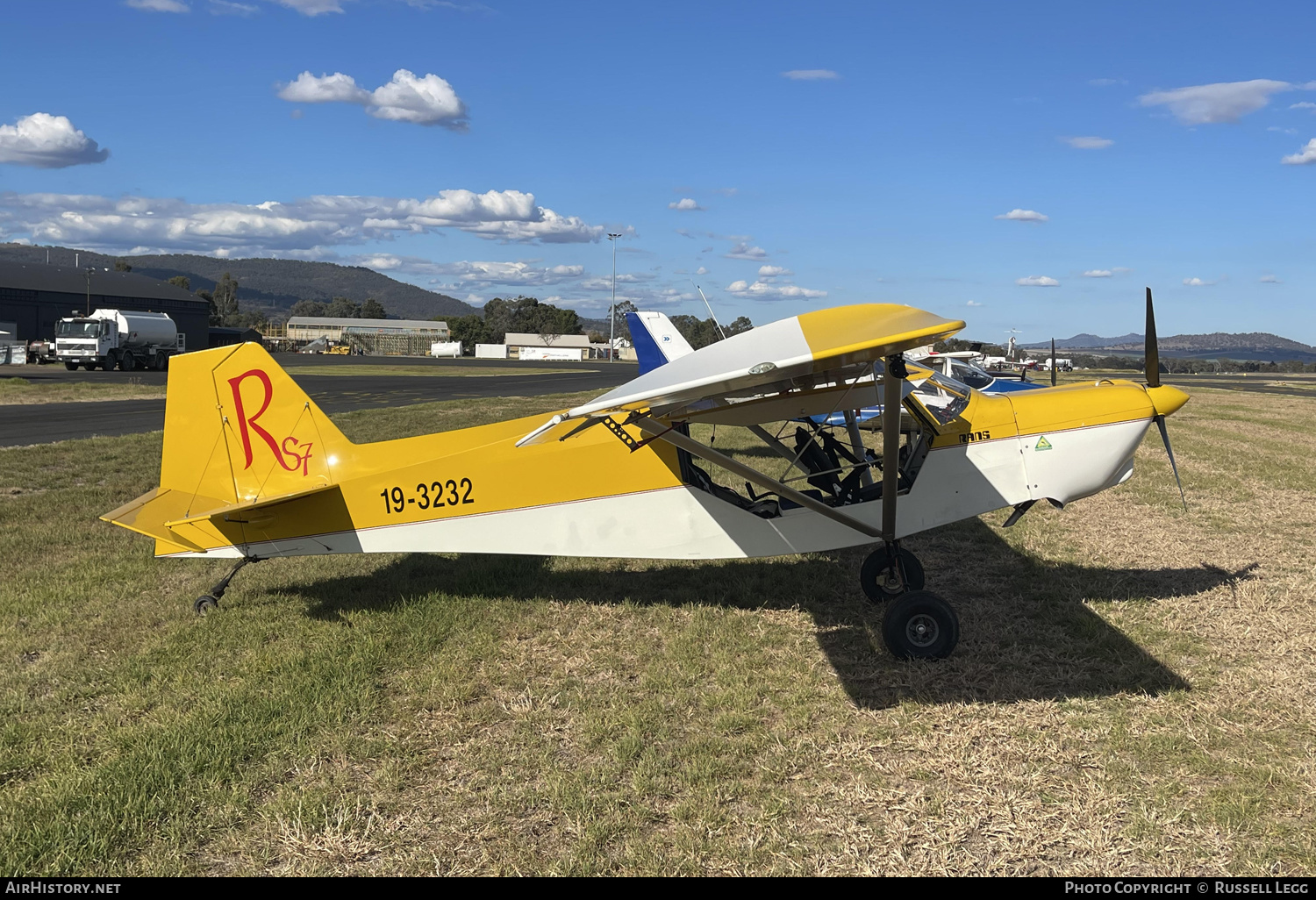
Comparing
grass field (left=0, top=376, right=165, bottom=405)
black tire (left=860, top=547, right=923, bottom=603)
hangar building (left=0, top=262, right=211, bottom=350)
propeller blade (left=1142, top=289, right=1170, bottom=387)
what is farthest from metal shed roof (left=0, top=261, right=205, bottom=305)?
propeller blade (left=1142, top=289, right=1170, bottom=387)

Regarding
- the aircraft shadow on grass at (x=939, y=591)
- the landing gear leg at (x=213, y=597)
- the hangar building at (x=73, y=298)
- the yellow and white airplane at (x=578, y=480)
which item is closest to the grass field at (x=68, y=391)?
the landing gear leg at (x=213, y=597)

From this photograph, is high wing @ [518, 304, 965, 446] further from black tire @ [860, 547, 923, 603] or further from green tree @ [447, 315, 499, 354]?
green tree @ [447, 315, 499, 354]

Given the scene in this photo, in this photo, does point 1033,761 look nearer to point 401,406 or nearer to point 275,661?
point 275,661

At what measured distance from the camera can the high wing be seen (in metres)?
3.97

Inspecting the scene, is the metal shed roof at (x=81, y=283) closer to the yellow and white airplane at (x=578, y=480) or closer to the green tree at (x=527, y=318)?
the green tree at (x=527, y=318)

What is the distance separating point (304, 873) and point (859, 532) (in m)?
4.08

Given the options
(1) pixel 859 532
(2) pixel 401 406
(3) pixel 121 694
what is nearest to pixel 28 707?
(3) pixel 121 694

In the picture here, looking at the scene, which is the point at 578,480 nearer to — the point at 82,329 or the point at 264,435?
the point at 264,435

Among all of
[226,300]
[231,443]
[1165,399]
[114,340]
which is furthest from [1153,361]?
[226,300]

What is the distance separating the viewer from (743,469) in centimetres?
534

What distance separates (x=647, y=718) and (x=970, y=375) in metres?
14.5

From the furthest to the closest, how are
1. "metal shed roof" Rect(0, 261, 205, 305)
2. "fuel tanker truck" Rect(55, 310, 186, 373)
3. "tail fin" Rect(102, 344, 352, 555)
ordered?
"metal shed roof" Rect(0, 261, 205, 305) → "fuel tanker truck" Rect(55, 310, 186, 373) → "tail fin" Rect(102, 344, 352, 555)

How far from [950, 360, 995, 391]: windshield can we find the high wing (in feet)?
41.1

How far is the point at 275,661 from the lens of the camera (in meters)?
5.18
